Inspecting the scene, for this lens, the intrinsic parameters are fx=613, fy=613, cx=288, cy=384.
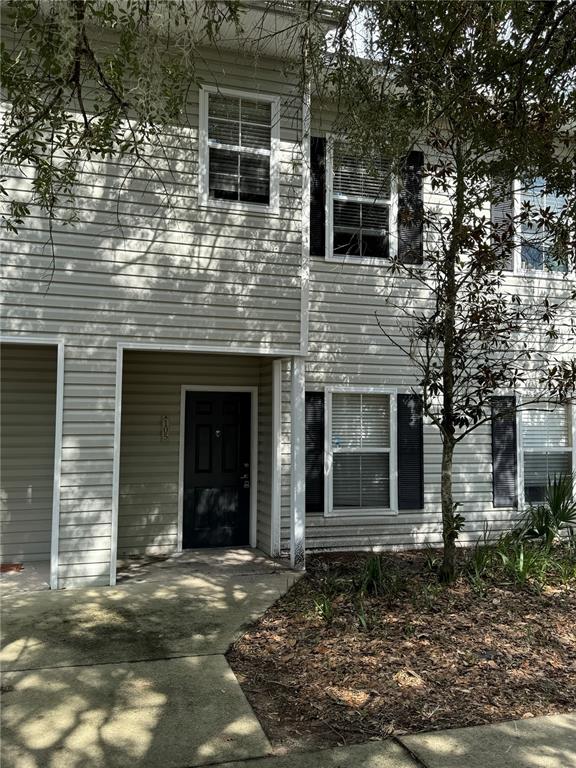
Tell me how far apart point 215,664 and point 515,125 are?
4965mm

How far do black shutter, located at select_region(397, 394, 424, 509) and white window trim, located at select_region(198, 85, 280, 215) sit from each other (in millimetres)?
3218

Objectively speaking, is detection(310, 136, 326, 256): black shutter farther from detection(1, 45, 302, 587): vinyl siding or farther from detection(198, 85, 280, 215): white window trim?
detection(198, 85, 280, 215): white window trim

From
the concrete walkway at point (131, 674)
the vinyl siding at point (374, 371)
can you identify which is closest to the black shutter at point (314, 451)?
the vinyl siding at point (374, 371)

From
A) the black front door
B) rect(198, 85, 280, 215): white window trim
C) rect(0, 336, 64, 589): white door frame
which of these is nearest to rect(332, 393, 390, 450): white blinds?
the black front door

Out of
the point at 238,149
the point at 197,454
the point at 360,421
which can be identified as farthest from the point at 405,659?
the point at 238,149

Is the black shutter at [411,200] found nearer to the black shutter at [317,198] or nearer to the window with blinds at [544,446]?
the black shutter at [317,198]

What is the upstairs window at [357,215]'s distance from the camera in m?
8.23

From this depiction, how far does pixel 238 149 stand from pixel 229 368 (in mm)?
2811

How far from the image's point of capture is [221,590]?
6.21 meters

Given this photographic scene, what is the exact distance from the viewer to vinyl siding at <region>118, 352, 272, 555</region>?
7711 mm

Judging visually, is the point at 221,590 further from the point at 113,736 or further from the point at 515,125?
the point at 515,125

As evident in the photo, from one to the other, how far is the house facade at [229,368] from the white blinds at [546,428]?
0.11 ft

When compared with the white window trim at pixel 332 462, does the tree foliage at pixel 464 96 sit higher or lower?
higher

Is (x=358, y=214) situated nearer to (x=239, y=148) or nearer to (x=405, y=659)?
(x=239, y=148)
